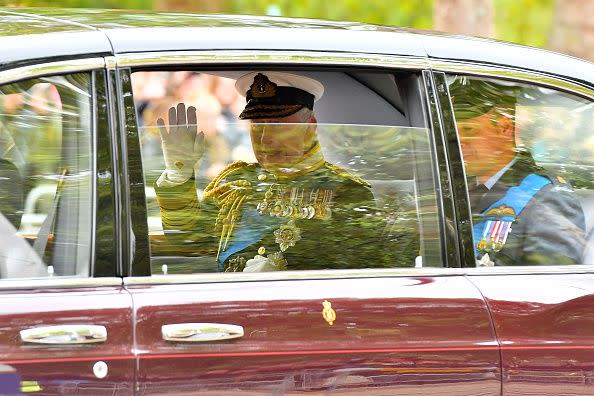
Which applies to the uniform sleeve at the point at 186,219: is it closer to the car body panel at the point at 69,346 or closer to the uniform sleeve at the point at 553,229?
the car body panel at the point at 69,346

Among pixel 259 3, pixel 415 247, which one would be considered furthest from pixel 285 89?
pixel 259 3

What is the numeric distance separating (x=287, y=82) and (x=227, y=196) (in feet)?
1.23

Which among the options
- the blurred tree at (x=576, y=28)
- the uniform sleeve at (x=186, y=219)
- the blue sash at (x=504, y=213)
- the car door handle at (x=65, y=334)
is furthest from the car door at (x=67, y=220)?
the blurred tree at (x=576, y=28)

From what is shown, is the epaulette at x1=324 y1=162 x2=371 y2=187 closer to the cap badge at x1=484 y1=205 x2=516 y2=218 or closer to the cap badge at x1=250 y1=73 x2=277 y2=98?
the cap badge at x1=250 y1=73 x2=277 y2=98

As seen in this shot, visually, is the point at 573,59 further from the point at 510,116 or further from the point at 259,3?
the point at 259,3

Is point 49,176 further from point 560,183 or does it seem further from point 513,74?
point 560,183

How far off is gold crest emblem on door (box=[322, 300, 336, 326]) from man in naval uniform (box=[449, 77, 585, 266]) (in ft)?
1.74

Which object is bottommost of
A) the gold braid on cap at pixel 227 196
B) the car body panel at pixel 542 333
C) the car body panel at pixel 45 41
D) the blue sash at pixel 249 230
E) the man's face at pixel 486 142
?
the car body panel at pixel 542 333

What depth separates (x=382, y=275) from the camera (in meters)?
3.17

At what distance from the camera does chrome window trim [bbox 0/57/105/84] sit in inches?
111

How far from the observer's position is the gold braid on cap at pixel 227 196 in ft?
10.5

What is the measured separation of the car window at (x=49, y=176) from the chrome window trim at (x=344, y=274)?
195 mm

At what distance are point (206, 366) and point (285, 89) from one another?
89 cm

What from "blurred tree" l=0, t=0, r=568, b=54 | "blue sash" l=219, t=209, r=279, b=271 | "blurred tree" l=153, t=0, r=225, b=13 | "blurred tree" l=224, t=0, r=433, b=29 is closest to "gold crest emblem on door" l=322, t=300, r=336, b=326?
"blue sash" l=219, t=209, r=279, b=271
